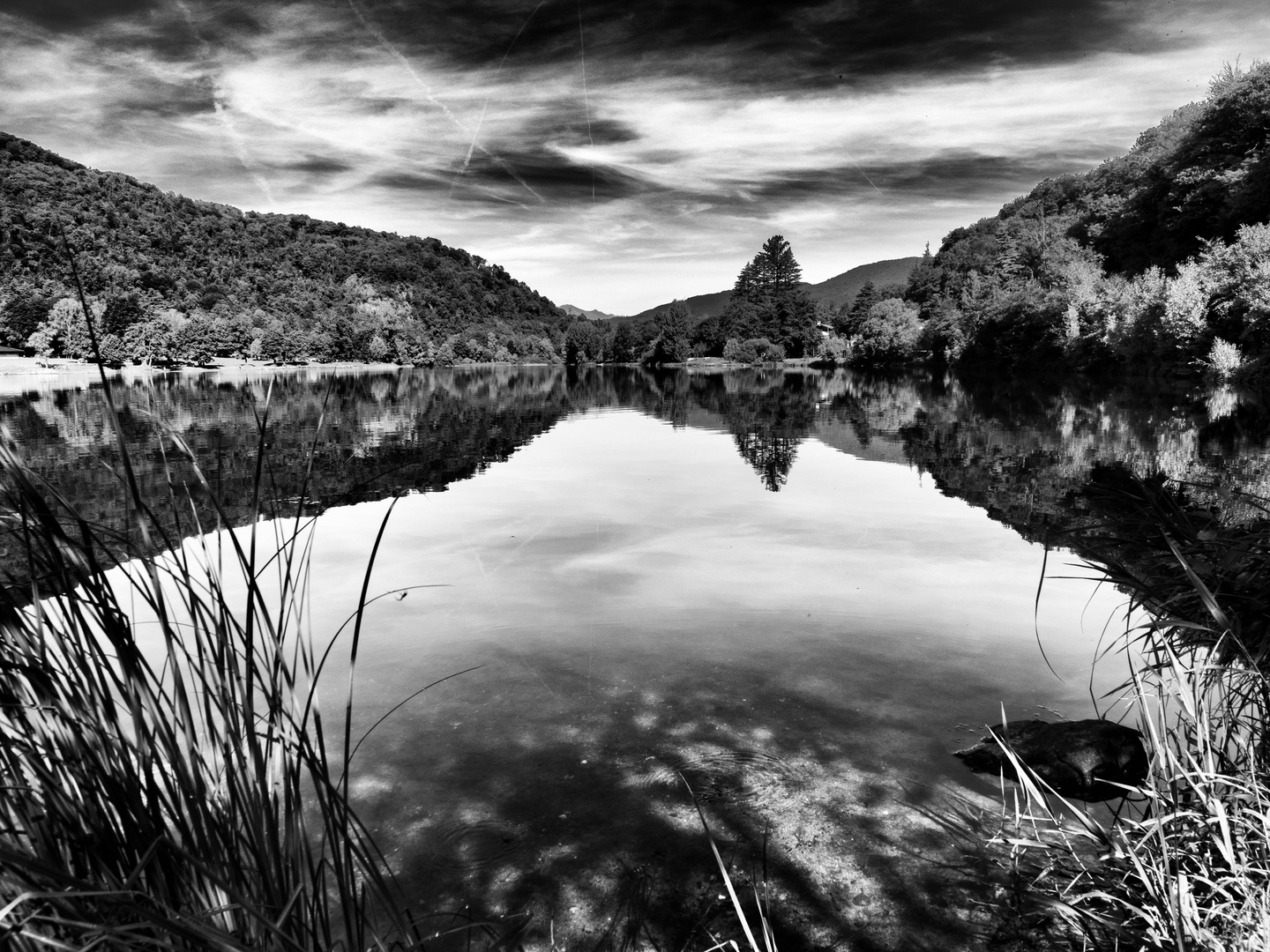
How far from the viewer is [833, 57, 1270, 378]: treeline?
30.6 meters

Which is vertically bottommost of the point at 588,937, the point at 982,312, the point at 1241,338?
the point at 588,937

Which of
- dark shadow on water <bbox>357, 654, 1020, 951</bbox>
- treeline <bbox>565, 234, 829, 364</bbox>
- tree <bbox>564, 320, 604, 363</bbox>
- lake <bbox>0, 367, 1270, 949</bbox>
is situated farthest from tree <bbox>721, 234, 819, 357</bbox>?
dark shadow on water <bbox>357, 654, 1020, 951</bbox>

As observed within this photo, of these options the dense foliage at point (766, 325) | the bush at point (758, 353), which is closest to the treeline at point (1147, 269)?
the bush at point (758, 353)

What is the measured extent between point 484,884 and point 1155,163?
2335 inches

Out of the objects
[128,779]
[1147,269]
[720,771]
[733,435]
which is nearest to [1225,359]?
[733,435]

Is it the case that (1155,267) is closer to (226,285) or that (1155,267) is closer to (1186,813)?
(226,285)

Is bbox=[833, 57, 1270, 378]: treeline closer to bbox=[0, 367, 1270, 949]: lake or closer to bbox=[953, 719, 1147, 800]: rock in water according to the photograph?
bbox=[0, 367, 1270, 949]: lake

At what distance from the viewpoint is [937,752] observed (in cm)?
494

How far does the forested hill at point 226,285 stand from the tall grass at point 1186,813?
3398 millimetres

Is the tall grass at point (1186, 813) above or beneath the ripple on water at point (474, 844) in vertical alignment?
above

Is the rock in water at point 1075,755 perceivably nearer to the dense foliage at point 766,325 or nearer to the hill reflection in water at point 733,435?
the hill reflection in water at point 733,435

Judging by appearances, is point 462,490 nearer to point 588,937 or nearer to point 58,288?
point 588,937

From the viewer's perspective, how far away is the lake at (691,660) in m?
3.77

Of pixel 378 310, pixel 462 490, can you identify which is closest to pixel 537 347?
pixel 378 310
